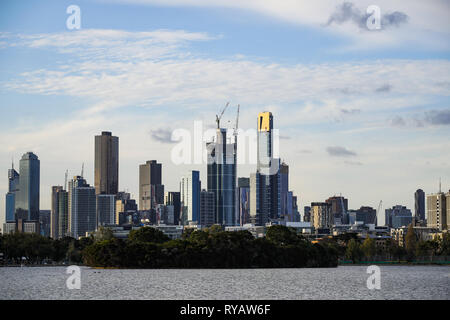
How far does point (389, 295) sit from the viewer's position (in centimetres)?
12506

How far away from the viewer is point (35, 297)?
4690 inches

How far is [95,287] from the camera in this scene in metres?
138
